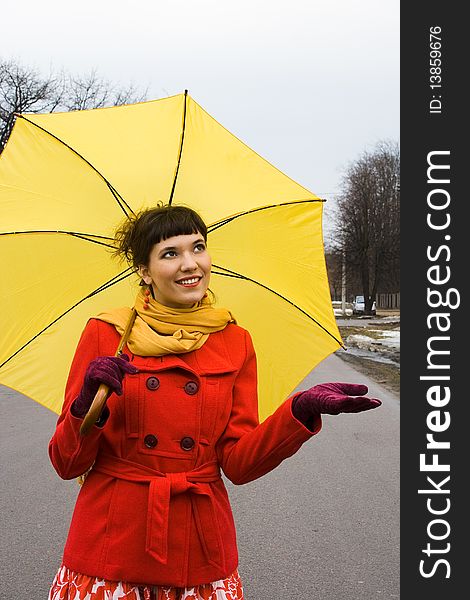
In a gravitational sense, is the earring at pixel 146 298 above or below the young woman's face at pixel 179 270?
below

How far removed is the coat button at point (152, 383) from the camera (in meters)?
2.77

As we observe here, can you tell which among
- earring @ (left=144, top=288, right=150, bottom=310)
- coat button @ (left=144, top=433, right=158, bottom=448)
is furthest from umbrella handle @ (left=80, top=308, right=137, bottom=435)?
earring @ (left=144, top=288, right=150, bottom=310)

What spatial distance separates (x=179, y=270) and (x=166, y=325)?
0.20 meters

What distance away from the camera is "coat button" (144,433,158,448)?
8.98 ft

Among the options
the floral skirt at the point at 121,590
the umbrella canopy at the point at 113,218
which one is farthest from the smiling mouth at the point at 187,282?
the floral skirt at the point at 121,590

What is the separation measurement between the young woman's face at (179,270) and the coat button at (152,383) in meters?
0.31

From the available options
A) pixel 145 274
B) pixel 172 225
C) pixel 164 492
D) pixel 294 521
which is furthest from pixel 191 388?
pixel 294 521

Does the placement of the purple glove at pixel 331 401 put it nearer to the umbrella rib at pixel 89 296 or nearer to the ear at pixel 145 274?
the ear at pixel 145 274

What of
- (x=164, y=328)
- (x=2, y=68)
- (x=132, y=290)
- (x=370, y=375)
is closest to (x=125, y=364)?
(x=164, y=328)

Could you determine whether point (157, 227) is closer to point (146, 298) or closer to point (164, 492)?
point (146, 298)

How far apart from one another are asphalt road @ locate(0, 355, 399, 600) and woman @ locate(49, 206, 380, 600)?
2.51 meters

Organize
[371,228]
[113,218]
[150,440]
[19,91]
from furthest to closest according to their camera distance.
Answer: [371,228], [19,91], [113,218], [150,440]

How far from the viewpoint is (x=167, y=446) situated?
108 inches

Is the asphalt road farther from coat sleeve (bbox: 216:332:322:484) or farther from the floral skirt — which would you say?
coat sleeve (bbox: 216:332:322:484)
